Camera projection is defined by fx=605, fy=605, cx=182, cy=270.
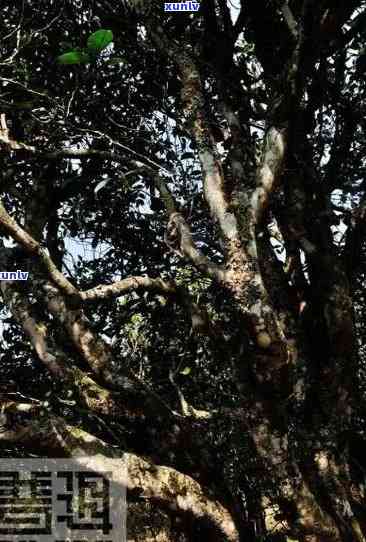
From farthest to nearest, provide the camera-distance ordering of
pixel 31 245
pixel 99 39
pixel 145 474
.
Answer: pixel 31 245 → pixel 145 474 → pixel 99 39

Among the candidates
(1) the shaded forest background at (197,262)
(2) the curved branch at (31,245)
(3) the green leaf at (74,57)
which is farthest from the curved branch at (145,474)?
(3) the green leaf at (74,57)

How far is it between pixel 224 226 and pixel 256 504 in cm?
215

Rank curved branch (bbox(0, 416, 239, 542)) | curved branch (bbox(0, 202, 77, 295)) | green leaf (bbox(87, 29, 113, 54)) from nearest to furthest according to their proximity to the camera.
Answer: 1. green leaf (bbox(87, 29, 113, 54))
2. curved branch (bbox(0, 416, 239, 542))
3. curved branch (bbox(0, 202, 77, 295))

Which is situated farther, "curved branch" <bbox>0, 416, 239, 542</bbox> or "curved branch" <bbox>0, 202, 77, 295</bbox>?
"curved branch" <bbox>0, 202, 77, 295</bbox>

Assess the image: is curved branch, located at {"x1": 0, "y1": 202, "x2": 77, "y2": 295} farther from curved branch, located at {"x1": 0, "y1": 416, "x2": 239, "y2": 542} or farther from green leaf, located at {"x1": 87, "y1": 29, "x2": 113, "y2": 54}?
green leaf, located at {"x1": 87, "y1": 29, "x2": 113, "y2": 54}

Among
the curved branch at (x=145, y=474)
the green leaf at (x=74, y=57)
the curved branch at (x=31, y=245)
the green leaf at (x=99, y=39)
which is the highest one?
the green leaf at (x=99, y=39)

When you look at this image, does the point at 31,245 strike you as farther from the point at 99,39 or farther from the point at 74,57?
the point at 99,39

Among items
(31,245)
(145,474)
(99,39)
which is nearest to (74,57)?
(99,39)

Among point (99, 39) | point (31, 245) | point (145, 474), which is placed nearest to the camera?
point (99, 39)

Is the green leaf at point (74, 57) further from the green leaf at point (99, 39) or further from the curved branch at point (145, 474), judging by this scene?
the curved branch at point (145, 474)

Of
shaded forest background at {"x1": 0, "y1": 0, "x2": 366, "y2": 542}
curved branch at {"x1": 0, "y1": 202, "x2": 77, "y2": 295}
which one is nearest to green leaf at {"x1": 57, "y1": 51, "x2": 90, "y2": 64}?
shaded forest background at {"x1": 0, "y1": 0, "x2": 366, "y2": 542}

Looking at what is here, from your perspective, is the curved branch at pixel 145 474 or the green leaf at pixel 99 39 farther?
the curved branch at pixel 145 474

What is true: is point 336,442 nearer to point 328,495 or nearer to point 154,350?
point 328,495

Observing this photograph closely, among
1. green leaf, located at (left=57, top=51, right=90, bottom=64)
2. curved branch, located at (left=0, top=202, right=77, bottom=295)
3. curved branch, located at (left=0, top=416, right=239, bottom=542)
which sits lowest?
curved branch, located at (left=0, top=416, right=239, bottom=542)
